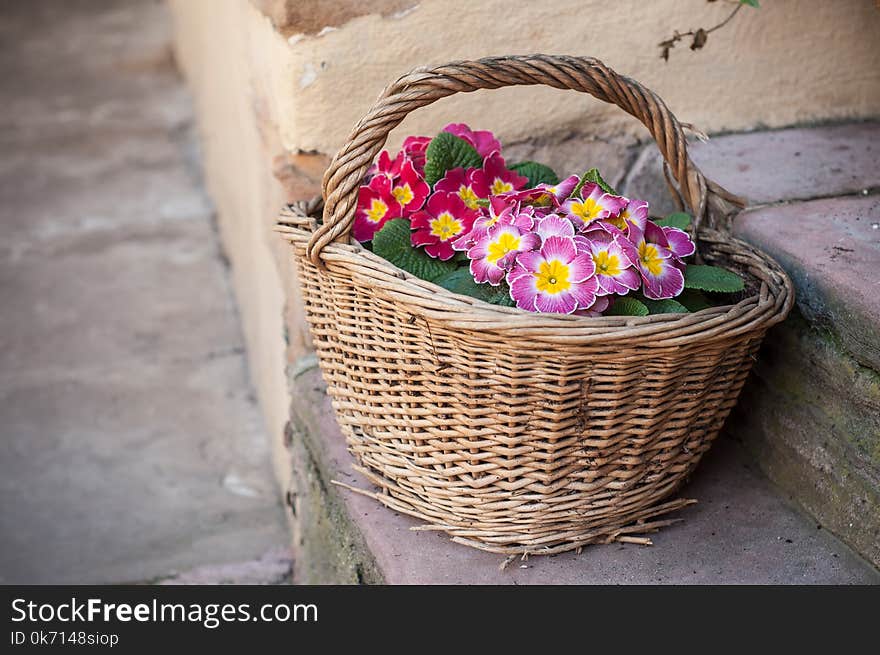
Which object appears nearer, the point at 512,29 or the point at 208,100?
the point at 512,29

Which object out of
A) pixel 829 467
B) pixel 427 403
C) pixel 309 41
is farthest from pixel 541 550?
pixel 309 41

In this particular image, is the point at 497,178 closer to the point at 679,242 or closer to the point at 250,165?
the point at 679,242

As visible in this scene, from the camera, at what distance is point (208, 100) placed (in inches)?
105

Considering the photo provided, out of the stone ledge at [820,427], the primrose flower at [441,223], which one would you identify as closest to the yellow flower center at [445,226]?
the primrose flower at [441,223]

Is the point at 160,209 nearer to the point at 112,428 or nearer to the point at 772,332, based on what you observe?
the point at 112,428

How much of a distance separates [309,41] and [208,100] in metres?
1.33

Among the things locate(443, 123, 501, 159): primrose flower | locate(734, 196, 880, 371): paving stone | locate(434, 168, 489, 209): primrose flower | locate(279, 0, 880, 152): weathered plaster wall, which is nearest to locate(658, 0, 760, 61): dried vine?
locate(279, 0, 880, 152): weathered plaster wall

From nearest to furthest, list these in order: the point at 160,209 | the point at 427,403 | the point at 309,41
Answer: the point at 427,403
the point at 309,41
the point at 160,209

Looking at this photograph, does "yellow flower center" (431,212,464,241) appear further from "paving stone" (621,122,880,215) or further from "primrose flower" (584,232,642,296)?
"paving stone" (621,122,880,215)

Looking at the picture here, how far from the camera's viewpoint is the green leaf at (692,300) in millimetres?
1164

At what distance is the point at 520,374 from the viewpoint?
3.40 ft

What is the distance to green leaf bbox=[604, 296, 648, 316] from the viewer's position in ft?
3.49

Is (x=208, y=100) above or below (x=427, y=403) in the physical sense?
below
